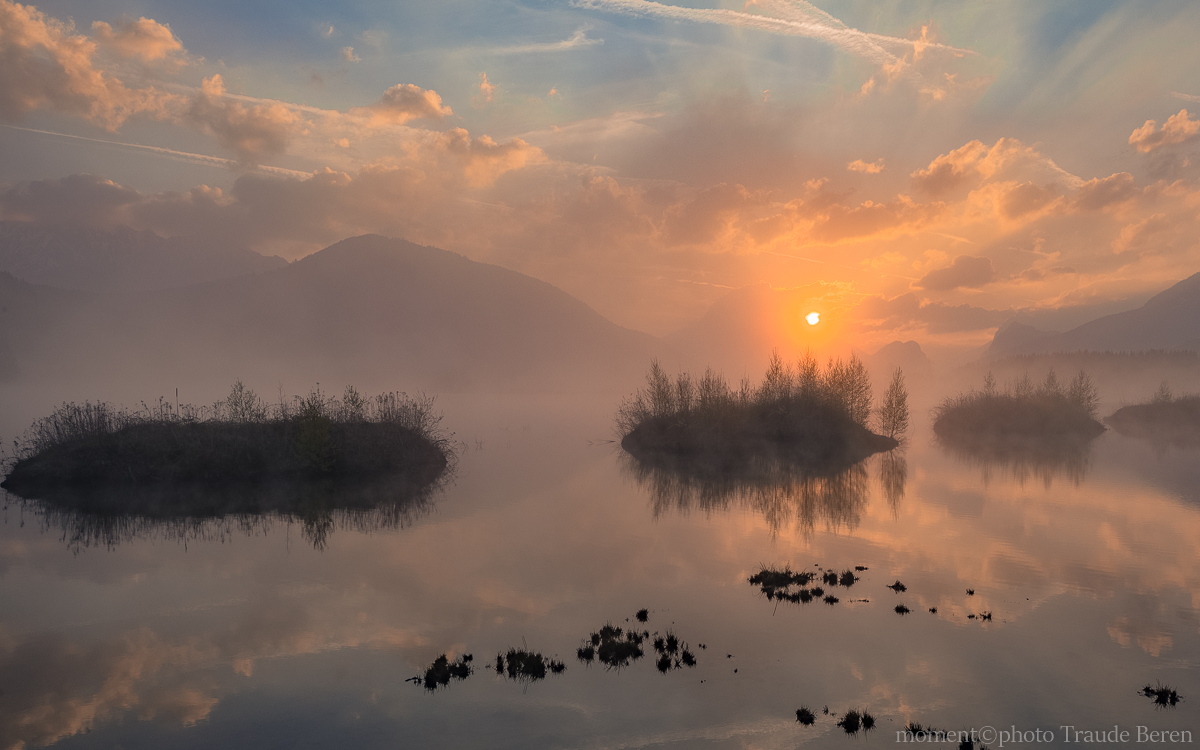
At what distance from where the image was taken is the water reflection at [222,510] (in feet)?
93.4

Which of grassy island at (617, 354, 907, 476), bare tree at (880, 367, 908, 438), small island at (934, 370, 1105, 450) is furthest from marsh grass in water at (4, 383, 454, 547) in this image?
small island at (934, 370, 1105, 450)

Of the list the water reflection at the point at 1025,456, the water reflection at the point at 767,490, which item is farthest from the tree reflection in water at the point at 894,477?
the water reflection at the point at 1025,456

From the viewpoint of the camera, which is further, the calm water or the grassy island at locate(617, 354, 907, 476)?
the grassy island at locate(617, 354, 907, 476)

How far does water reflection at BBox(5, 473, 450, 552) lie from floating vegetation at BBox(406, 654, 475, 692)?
1387 cm

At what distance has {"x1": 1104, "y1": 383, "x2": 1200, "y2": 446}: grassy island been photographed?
107 meters

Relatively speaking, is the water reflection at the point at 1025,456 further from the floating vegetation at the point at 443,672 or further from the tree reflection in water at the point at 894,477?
the floating vegetation at the point at 443,672

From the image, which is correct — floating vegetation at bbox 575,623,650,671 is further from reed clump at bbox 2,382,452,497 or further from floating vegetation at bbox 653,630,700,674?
reed clump at bbox 2,382,452,497

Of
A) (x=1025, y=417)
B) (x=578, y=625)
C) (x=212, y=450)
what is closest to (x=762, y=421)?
(x=212, y=450)

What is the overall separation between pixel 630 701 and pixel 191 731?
27.8 feet

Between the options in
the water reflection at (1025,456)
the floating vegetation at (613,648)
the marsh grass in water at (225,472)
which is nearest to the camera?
the floating vegetation at (613,648)

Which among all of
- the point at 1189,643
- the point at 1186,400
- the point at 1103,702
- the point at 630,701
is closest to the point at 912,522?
the point at 1189,643

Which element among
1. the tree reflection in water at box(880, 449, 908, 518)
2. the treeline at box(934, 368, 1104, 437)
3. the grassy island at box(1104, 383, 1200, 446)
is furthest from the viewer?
the grassy island at box(1104, 383, 1200, 446)

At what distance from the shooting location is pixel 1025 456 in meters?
65.1

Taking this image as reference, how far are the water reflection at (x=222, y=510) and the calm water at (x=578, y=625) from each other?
56cm
